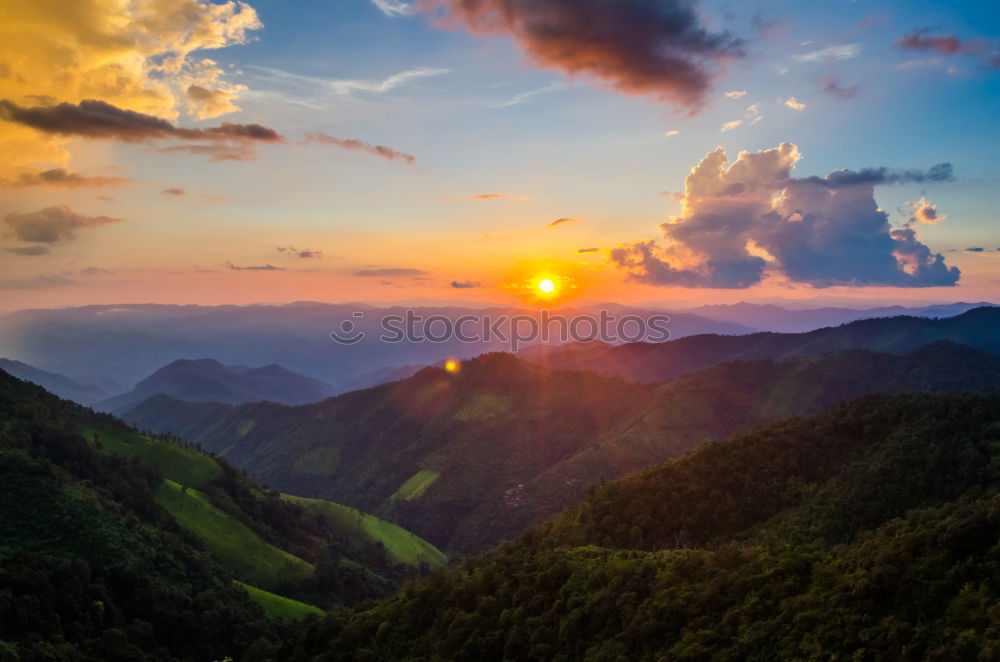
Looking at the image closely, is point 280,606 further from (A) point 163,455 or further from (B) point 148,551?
(A) point 163,455

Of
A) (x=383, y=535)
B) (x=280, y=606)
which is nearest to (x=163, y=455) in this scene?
(x=383, y=535)

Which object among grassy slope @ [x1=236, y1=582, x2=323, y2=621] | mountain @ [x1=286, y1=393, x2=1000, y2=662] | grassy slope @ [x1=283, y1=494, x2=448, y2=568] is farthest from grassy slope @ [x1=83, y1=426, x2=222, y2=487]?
mountain @ [x1=286, y1=393, x2=1000, y2=662]

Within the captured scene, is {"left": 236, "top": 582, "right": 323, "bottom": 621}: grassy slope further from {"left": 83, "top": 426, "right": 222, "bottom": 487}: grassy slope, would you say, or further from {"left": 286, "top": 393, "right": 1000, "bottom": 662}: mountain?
{"left": 83, "top": 426, "right": 222, "bottom": 487}: grassy slope

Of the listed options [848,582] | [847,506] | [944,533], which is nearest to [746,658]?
[848,582]

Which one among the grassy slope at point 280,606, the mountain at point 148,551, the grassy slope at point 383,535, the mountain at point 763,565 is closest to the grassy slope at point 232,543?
the mountain at point 148,551

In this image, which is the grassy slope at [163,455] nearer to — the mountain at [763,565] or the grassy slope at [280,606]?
the grassy slope at [280,606]

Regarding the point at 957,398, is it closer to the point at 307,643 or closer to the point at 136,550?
the point at 307,643

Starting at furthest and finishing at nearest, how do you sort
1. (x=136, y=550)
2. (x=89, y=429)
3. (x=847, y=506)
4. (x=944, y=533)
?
(x=89, y=429) → (x=136, y=550) → (x=847, y=506) → (x=944, y=533)
